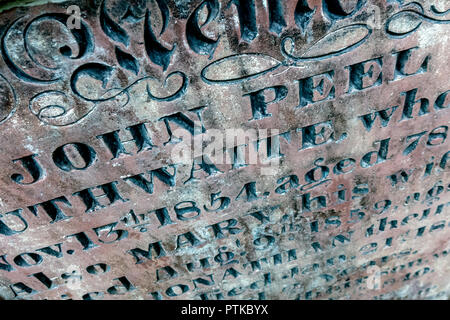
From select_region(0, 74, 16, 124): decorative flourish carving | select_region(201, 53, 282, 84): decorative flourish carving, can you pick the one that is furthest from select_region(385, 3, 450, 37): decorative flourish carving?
select_region(0, 74, 16, 124): decorative flourish carving

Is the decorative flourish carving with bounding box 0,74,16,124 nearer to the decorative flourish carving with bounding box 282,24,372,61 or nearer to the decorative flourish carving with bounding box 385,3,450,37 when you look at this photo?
the decorative flourish carving with bounding box 282,24,372,61

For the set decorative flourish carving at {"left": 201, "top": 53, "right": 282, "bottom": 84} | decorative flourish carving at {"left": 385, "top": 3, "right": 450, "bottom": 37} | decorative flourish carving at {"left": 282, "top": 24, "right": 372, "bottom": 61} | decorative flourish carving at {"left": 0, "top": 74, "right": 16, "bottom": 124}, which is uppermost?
decorative flourish carving at {"left": 385, "top": 3, "right": 450, "bottom": 37}

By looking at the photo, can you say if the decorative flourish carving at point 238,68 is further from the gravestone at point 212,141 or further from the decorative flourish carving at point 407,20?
the decorative flourish carving at point 407,20

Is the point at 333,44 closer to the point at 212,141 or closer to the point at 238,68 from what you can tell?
the point at 238,68

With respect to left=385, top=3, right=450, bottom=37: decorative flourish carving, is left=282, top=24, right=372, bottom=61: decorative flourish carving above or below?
below

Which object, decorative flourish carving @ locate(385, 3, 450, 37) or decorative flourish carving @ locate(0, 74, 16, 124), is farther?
decorative flourish carving @ locate(385, 3, 450, 37)

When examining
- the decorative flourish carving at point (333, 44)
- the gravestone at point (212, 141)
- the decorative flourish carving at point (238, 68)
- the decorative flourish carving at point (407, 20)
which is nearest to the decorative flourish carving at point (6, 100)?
the gravestone at point (212, 141)
